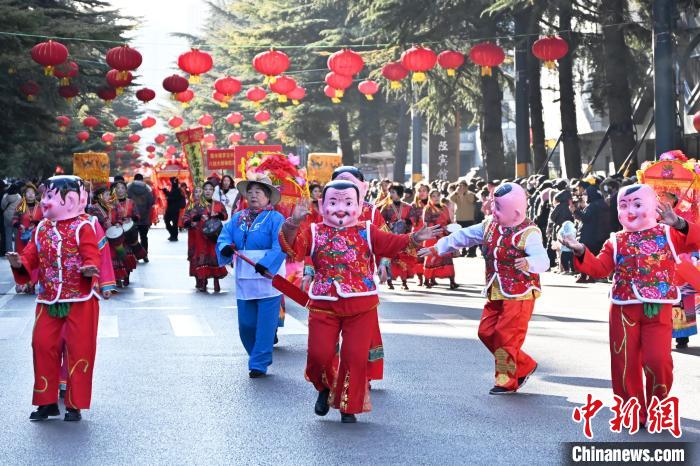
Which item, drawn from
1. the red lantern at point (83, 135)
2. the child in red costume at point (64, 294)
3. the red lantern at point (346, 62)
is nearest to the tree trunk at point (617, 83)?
the red lantern at point (346, 62)

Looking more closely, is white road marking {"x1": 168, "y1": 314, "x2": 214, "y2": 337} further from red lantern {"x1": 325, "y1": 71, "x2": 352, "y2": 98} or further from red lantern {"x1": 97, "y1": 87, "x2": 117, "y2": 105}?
red lantern {"x1": 97, "y1": 87, "x2": 117, "y2": 105}

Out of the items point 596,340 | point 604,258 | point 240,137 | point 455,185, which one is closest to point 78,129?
point 240,137

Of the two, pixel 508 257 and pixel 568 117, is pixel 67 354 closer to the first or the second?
pixel 508 257

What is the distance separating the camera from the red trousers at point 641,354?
28.8 ft

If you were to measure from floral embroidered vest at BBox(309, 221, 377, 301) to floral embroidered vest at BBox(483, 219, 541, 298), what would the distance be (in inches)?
51.0

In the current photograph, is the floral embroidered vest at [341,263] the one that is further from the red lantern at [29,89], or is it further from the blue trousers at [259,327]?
the red lantern at [29,89]

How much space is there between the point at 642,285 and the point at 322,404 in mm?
2365

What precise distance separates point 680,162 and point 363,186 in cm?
451

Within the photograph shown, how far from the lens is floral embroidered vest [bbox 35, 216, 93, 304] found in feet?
31.1

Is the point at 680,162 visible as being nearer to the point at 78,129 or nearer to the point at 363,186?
the point at 363,186

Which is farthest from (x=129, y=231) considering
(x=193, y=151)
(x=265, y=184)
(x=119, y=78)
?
(x=193, y=151)

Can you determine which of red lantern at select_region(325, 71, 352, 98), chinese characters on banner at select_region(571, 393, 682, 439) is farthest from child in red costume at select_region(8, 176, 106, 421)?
red lantern at select_region(325, 71, 352, 98)

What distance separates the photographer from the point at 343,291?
30.2 ft

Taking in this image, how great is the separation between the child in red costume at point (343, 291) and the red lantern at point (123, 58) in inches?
671
